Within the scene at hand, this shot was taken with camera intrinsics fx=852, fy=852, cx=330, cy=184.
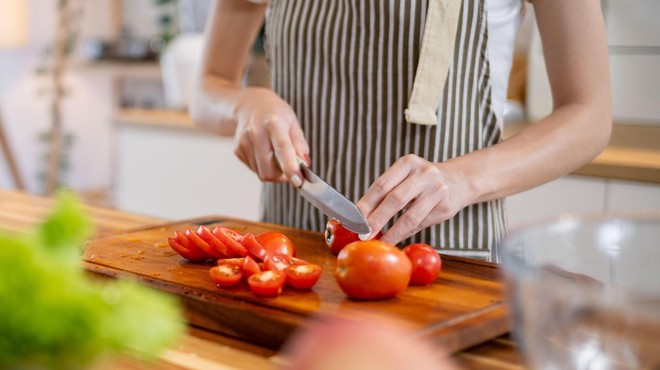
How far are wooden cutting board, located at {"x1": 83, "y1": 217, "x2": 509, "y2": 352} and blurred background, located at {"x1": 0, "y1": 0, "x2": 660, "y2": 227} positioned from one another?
3.98ft

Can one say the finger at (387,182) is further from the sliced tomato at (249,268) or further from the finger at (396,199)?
the sliced tomato at (249,268)

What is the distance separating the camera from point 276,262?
1.07 m

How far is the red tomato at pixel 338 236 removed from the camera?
126 centimetres

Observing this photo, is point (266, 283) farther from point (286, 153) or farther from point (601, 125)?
point (601, 125)

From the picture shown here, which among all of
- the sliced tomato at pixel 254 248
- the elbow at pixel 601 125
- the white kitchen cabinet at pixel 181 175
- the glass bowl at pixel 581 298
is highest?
the glass bowl at pixel 581 298

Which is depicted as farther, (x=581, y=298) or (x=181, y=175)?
(x=181, y=175)

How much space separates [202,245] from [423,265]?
1.03ft

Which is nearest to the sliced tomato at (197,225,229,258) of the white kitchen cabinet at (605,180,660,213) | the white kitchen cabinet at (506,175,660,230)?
the white kitchen cabinet at (506,175,660,230)

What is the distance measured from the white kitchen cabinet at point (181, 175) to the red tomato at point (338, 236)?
1.79 metres

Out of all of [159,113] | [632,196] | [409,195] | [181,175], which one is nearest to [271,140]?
[409,195]

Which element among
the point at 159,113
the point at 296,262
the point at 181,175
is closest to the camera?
the point at 296,262

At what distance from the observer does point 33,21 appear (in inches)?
223

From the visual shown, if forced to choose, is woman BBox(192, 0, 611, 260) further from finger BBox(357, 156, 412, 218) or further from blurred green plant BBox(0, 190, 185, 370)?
blurred green plant BBox(0, 190, 185, 370)

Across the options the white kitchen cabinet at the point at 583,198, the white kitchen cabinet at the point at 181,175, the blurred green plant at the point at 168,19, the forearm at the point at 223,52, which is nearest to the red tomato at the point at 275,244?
the forearm at the point at 223,52
